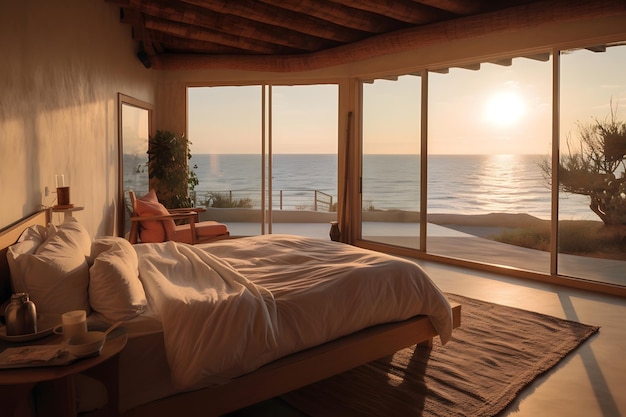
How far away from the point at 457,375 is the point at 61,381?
2210mm

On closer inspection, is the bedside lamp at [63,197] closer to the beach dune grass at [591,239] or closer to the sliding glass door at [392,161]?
the sliding glass door at [392,161]

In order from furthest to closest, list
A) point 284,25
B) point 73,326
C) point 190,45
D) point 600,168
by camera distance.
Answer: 1. point 190,45
2. point 284,25
3. point 600,168
4. point 73,326

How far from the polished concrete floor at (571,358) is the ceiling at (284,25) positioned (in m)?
2.73

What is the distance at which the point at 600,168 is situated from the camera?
198 inches

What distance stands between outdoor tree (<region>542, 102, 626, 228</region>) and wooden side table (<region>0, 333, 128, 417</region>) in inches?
184

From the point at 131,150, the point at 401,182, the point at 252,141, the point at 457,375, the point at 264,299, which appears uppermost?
the point at 252,141

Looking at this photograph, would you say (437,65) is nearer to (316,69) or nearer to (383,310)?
(316,69)

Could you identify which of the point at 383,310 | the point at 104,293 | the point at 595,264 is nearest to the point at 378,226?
the point at 595,264

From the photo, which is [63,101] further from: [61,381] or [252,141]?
[252,141]

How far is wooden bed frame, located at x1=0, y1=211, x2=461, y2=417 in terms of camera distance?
7.55 ft

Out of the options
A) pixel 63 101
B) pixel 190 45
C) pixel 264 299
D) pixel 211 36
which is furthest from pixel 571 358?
pixel 190 45

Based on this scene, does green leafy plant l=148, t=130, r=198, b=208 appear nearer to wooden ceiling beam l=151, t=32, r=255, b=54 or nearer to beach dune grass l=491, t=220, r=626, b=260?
wooden ceiling beam l=151, t=32, r=255, b=54

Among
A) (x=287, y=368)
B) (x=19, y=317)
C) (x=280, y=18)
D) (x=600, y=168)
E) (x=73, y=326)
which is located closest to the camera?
(x=73, y=326)

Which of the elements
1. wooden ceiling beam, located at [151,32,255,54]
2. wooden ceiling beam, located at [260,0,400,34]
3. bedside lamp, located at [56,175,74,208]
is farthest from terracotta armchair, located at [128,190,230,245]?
wooden ceiling beam, located at [260,0,400,34]
